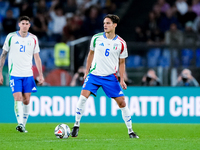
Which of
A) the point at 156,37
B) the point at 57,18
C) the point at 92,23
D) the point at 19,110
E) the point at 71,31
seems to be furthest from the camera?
the point at 57,18

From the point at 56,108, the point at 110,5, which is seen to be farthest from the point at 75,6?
the point at 56,108

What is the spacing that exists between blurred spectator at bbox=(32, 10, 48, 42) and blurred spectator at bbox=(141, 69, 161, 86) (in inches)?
219

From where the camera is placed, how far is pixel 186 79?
1280 centimetres

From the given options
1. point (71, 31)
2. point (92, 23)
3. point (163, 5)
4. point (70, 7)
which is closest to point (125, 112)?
point (71, 31)

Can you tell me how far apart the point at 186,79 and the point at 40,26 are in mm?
6823

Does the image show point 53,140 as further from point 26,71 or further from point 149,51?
point 149,51

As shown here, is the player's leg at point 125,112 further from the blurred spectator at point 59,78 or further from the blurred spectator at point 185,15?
the blurred spectator at point 185,15

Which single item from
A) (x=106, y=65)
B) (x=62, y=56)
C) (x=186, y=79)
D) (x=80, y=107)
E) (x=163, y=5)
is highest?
(x=163, y=5)

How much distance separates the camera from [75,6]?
59.5 feet

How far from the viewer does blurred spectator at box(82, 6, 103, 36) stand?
16906 millimetres

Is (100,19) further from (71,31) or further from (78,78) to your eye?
(78,78)

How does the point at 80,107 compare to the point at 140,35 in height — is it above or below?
below

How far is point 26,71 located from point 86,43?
438 centimetres

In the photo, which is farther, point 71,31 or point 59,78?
point 71,31
